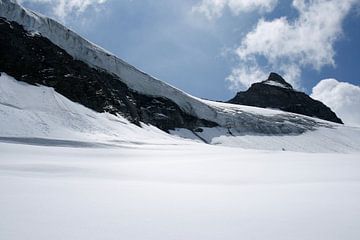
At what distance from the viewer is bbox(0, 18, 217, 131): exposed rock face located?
41938mm

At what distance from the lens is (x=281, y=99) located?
110 meters

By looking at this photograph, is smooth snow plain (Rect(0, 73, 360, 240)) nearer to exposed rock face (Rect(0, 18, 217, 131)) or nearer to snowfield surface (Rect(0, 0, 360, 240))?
snowfield surface (Rect(0, 0, 360, 240))

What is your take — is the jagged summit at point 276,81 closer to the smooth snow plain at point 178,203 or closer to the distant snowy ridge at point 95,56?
the distant snowy ridge at point 95,56

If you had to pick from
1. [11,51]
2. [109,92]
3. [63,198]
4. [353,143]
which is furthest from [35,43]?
[353,143]

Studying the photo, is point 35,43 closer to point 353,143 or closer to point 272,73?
point 353,143

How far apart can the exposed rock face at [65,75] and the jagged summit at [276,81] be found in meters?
69.0

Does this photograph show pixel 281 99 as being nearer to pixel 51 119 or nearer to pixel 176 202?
pixel 51 119

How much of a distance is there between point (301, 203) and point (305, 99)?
11216 centimetres

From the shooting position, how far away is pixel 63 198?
16.7ft

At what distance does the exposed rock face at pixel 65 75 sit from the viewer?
138ft

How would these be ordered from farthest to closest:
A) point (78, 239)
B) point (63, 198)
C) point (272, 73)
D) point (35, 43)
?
point (272, 73), point (35, 43), point (63, 198), point (78, 239)

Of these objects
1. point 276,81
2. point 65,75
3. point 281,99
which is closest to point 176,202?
point 65,75

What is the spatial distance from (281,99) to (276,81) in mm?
12367

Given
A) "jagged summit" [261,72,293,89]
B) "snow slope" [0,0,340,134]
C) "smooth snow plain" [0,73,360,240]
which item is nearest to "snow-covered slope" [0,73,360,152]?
"snow slope" [0,0,340,134]
